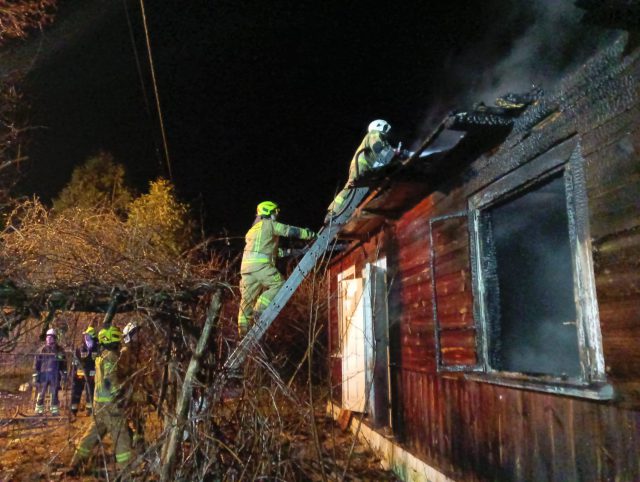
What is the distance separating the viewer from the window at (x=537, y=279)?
3023mm

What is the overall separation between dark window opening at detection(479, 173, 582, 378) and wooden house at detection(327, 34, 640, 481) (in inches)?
0.7

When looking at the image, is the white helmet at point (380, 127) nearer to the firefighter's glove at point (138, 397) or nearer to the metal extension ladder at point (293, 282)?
the metal extension ladder at point (293, 282)

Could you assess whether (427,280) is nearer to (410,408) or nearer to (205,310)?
(410,408)

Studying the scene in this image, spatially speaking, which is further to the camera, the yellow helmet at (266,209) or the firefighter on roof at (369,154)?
the yellow helmet at (266,209)

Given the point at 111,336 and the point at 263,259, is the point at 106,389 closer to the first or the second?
the point at 111,336

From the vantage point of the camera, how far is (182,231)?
17.5 metres

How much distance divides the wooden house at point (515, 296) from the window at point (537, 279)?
0.01 meters

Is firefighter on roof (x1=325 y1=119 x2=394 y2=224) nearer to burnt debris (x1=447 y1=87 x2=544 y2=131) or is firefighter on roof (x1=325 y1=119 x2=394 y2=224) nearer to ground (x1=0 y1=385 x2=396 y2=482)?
burnt debris (x1=447 y1=87 x2=544 y2=131)

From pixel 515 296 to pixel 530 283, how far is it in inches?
21.0

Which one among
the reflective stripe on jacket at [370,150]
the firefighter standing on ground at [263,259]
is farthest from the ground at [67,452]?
the reflective stripe on jacket at [370,150]

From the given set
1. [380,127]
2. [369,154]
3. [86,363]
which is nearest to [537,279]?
[369,154]

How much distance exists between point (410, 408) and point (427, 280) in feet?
5.45

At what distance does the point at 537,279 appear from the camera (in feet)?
17.1

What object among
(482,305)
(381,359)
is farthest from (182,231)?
(482,305)
